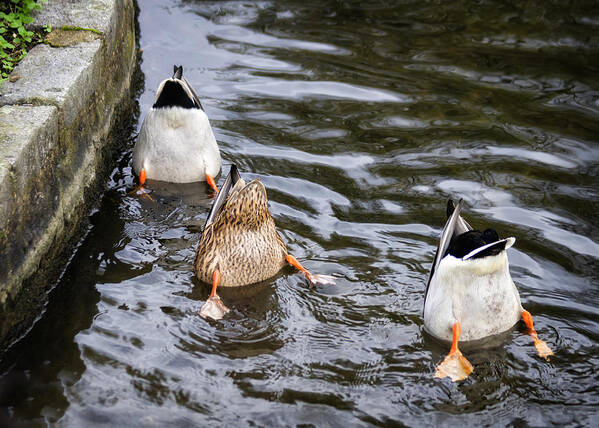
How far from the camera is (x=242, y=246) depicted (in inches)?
197

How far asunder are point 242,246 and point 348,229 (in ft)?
2.92

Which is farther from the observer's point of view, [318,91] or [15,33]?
[318,91]

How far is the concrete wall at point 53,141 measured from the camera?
13.8 feet

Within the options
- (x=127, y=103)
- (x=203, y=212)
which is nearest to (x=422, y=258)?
(x=203, y=212)

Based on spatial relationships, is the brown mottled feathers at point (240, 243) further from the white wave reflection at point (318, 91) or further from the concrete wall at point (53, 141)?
the white wave reflection at point (318, 91)

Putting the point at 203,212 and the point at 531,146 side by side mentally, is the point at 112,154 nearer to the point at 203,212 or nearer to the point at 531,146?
the point at 203,212

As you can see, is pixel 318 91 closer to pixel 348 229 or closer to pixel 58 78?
pixel 348 229

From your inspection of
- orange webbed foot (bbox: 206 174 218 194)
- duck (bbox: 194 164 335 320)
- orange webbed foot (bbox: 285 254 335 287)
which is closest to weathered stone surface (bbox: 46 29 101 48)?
orange webbed foot (bbox: 206 174 218 194)

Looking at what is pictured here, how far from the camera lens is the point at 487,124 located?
702 centimetres

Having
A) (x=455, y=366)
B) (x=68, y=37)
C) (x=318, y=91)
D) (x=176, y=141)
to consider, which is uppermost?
(x=68, y=37)

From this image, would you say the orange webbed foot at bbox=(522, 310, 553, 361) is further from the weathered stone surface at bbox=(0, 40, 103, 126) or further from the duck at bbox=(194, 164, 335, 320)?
the weathered stone surface at bbox=(0, 40, 103, 126)

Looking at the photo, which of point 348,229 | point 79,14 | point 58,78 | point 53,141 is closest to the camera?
point 53,141

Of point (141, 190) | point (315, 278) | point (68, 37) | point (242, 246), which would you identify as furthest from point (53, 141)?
point (315, 278)

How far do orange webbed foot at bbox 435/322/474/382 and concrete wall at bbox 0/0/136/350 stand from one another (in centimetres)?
238
